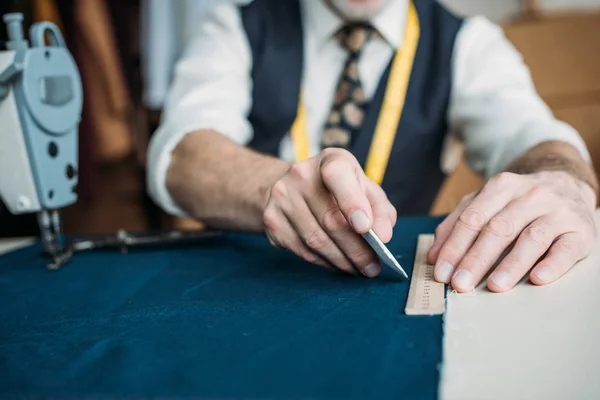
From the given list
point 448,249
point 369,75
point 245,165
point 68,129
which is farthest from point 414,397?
point 369,75

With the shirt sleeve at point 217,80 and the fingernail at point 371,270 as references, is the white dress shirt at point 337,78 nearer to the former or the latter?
the shirt sleeve at point 217,80

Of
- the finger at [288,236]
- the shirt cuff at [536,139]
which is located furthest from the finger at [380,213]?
the shirt cuff at [536,139]

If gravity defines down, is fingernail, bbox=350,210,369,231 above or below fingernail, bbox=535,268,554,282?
above

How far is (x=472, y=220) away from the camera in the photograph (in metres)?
0.76

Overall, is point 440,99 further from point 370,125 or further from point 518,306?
point 518,306

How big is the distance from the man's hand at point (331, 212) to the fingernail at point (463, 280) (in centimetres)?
10

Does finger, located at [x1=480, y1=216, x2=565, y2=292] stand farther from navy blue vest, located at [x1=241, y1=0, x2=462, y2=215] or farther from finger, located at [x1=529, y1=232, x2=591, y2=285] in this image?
navy blue vest, located at [x1=241, y1=0, x2=462, y2=215]

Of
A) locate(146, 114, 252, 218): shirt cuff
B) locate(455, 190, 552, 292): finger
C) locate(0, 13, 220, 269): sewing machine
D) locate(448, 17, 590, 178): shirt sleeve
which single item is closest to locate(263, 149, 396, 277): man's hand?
locate(455, 190, 552, 292): finger

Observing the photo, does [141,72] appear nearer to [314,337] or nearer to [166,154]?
[166,154]

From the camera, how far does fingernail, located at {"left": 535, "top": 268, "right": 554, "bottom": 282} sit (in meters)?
0.70

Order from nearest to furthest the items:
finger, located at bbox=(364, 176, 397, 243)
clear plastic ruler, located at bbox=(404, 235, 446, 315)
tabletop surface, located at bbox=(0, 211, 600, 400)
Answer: tabletop surface, located at bbox=(0, 211, 600, 400) → clear plastic ruler, located at bbox=(404, 235, 446, 315) → finger, located at bbox=(364, 176, 397, 243)

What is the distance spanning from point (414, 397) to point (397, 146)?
1.12m

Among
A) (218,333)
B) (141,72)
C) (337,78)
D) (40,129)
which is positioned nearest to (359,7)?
(337,78)

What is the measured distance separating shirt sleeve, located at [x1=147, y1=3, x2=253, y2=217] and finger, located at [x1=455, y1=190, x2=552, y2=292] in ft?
2.47
